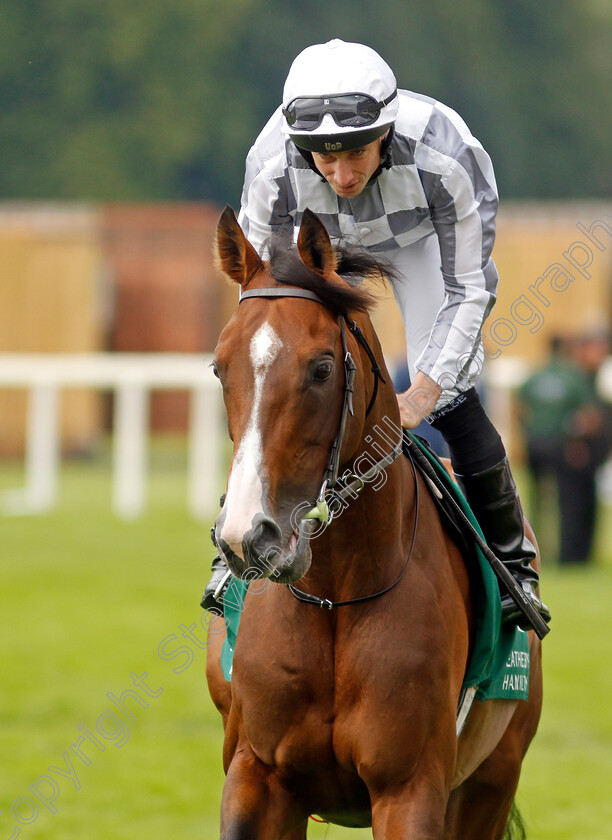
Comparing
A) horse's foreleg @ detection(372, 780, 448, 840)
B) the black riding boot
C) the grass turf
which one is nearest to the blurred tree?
the grass turf

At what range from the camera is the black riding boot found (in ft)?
13.2

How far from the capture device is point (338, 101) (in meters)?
3.48

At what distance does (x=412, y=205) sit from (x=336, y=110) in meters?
0.43

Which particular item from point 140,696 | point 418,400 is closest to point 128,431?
point 140,696

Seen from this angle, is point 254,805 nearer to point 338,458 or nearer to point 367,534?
point 367,534

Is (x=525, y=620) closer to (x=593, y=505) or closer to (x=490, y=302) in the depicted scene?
(x=490, y=302)

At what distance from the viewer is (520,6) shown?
4131 centimetres

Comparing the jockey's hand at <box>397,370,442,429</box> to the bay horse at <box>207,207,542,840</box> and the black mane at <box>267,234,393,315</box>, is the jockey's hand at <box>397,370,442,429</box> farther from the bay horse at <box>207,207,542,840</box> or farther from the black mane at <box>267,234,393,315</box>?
the black mane at <box>267,234,393,315</box>

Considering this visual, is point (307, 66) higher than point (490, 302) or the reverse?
higher

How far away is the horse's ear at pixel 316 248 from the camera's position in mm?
3191

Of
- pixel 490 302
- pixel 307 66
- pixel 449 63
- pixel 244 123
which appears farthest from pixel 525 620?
pixel 449 63

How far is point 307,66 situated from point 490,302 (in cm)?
82

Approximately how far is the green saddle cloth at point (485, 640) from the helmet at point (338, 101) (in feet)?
2.92

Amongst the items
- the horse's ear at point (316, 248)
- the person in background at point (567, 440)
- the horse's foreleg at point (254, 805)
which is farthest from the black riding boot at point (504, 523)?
the person in background at point (567, 440)
